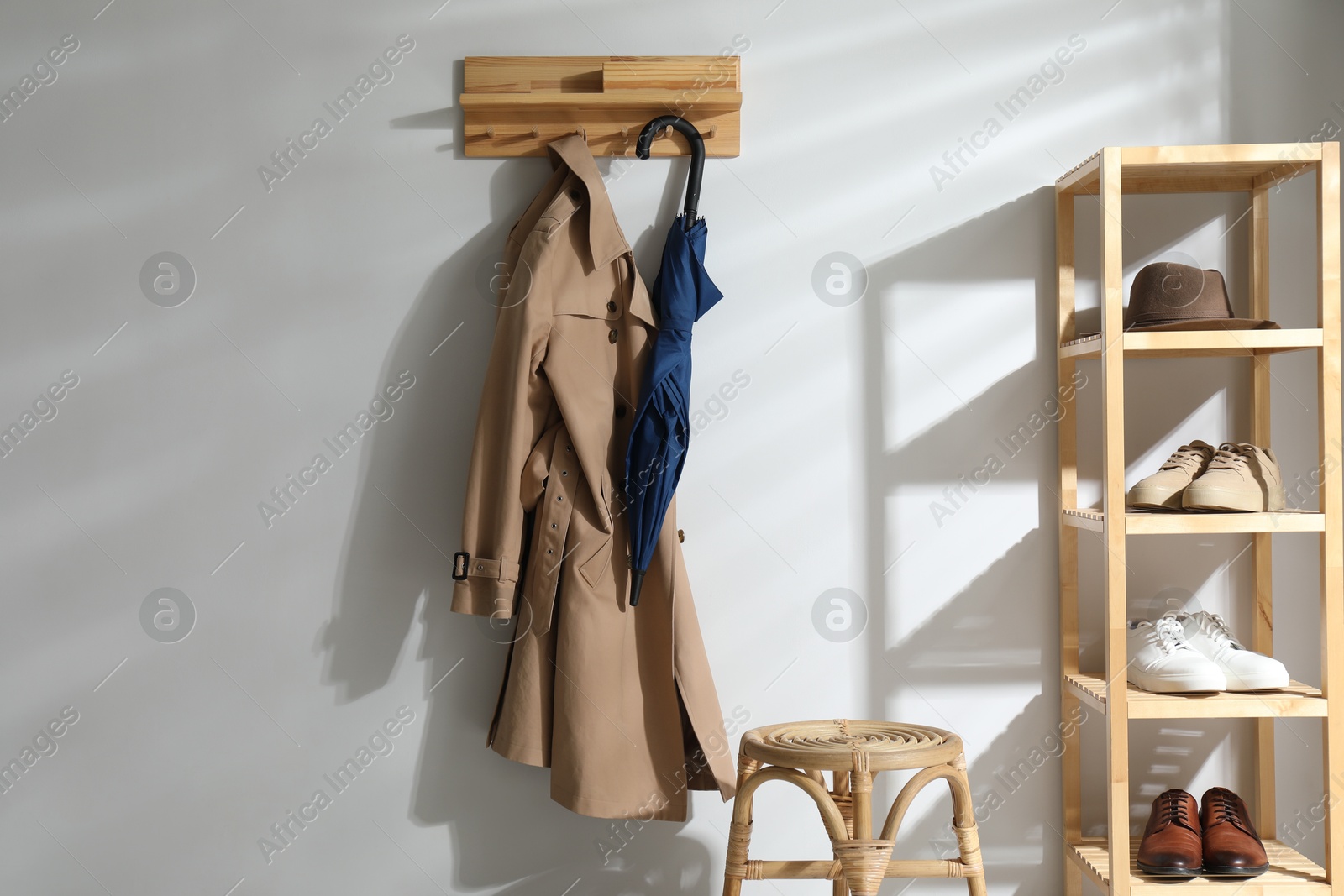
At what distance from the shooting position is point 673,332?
170cm

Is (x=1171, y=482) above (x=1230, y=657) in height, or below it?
above

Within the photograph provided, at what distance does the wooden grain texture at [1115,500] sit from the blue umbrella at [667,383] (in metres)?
0.70

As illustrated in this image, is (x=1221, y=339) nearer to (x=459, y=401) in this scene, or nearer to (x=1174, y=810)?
(x=1174, y=810)

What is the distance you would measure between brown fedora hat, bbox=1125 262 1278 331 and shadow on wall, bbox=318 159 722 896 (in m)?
0.91

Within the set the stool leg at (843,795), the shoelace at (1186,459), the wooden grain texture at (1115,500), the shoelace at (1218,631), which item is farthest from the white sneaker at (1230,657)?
the stool leg at (843,795)

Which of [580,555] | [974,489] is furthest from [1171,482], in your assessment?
[580,555]

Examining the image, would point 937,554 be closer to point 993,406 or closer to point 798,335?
point 993,406

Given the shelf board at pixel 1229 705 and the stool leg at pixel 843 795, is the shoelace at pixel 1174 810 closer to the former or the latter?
the shelf board at pixel 1229 705

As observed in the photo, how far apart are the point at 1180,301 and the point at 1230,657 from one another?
631 millimetres

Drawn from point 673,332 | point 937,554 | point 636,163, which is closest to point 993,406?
point 937,554

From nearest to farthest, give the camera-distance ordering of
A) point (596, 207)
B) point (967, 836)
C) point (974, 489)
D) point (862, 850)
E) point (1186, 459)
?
point (862, 850) < point (967, 836) < point (1186, 459) < point (596, 207) < point (974, 489)

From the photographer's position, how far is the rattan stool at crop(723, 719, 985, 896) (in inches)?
54.1

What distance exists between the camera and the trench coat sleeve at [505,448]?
65.4 inches

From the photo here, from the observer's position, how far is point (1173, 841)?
5.05ft
